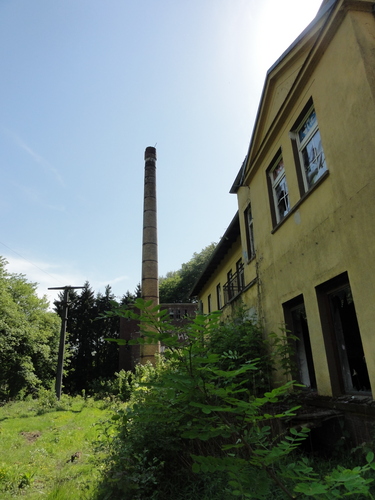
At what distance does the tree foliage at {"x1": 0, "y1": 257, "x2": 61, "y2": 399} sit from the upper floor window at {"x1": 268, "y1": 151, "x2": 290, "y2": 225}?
2334 cm

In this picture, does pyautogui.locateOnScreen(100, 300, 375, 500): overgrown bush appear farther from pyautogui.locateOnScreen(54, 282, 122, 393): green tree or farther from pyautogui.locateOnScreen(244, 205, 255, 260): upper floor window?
pyautogui.locateOnScreen(54, 282, 122, 393): green tree

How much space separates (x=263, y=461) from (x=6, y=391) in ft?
101

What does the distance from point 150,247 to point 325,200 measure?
60.7 ft

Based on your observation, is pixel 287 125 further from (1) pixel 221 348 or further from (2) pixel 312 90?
(1) pixel 221 348

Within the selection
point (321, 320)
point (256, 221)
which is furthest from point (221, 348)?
point (256, 221)

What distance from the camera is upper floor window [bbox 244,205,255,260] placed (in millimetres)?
9180

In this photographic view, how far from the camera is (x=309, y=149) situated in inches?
241

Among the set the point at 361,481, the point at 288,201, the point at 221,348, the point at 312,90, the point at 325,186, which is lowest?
the point at 361,481

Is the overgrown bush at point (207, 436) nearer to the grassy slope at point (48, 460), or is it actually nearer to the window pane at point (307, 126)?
the grassy slope at point (48, 460)

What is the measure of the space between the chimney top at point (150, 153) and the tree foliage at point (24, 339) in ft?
47.5

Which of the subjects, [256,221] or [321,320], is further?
[256,221]

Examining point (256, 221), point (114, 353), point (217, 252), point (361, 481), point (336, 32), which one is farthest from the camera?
point (114, 353)

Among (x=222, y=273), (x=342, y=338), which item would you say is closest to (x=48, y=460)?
(x=342, y=338)

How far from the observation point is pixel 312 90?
5742 millimetres
